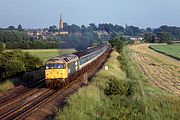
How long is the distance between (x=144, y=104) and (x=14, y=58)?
80.4 feet

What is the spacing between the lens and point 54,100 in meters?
24.2

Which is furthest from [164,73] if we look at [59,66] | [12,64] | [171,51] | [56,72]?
[171,51]

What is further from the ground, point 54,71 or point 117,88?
point 117,88

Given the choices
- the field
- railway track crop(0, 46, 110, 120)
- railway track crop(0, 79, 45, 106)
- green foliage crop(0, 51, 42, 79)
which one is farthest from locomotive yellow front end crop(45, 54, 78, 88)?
the field

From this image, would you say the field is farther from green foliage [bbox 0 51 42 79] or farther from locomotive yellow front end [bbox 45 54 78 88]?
locomotive yellow front end [bbox 45 54 78 88]

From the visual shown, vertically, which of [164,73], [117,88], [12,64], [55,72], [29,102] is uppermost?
[117,88]

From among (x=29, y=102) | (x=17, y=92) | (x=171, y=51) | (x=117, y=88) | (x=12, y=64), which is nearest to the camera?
(x=117, y=88)

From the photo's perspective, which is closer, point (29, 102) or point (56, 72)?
point (29, 102)

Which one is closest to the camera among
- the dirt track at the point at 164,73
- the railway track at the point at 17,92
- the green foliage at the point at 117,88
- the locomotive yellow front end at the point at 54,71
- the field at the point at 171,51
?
the green foliage at the point at 117,88

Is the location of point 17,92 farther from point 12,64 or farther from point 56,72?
point 12,64

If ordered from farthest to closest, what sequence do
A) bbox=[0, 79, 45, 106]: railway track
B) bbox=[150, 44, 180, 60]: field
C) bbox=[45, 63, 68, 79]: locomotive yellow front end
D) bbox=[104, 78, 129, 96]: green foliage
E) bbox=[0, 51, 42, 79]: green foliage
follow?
bbox=[150, 44, 180, 60]: field < bbox=[0, 51, 42, 79]: green foliage < bbox=[45, 63, 68, 79]: locomotive yellow front end < bbox=[0, 79, 45, 106]: railway track < bbox=[104, 78, 129, 96]: green foliage

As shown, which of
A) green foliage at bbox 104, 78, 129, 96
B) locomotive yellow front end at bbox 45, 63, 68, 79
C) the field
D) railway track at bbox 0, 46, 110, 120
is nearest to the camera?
railway track at bbox 0, 46, 110, 120

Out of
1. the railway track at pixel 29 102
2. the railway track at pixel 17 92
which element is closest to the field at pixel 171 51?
the railway track at pixel 17 92

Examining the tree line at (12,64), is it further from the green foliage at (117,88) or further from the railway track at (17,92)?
the green foliage at (117,88)
